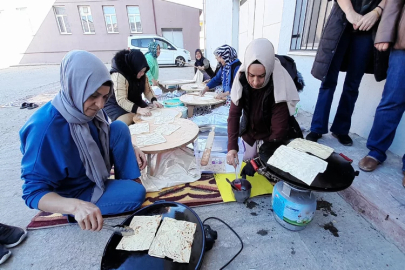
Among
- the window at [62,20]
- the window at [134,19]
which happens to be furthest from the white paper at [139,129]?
the window at [62,20]

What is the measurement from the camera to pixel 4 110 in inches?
174

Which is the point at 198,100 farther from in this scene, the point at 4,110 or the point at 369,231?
the point at 4,110

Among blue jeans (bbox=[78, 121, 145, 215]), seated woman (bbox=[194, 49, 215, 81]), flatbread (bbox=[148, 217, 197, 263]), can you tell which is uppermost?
seated woman (bbox=[194, 49, 215, 81])

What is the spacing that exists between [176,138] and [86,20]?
1747cm

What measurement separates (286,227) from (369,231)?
1.82 ft

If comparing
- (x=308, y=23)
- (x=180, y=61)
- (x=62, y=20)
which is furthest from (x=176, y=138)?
(x=62, y=20)

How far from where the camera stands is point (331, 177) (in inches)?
40.1

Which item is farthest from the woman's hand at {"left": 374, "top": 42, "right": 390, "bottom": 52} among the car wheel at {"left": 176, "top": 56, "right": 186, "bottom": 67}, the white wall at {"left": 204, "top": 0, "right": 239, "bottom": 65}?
the car wheel at {"left": 176, "top": 56, "right": 186, "bottom": 67}

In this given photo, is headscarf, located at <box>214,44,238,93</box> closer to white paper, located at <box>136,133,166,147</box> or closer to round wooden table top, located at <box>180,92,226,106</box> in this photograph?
round wooden table top, located at <box>180,92,226,106</box>

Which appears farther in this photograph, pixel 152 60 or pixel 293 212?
pixel 152 60

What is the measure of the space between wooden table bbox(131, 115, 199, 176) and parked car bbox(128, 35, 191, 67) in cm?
1086

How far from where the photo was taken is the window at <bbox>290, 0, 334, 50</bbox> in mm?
2807

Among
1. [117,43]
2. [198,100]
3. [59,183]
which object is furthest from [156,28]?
[59,183]

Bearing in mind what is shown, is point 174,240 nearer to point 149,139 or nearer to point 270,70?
point 149,139
